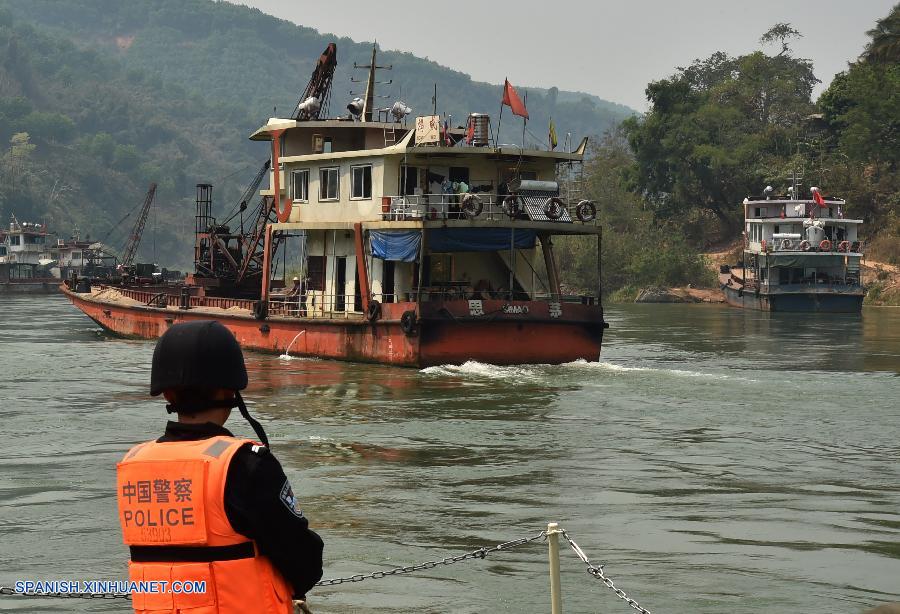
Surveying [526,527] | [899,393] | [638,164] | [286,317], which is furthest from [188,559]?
[638,164]

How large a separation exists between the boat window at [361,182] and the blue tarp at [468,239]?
286cm

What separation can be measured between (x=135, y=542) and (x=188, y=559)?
0.73 ft

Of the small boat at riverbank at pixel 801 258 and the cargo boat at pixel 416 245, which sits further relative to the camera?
the small boat at riverbank at pixel 801 258

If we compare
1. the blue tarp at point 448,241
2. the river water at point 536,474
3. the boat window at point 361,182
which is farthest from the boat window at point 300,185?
the blue tarp at point 448,241

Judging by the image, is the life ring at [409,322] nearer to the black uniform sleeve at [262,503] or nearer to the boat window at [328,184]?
the boat window at [328,184]

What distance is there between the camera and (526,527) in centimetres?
1391

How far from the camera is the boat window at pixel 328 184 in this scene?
3266cm

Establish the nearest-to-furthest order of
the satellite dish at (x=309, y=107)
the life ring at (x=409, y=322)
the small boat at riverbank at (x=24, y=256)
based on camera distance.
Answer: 1. the life ring at (x=409, y=322)
2. the satellite dish at (x=309, y=107)
3. the small boat at riverbank at (x=24, y=256)

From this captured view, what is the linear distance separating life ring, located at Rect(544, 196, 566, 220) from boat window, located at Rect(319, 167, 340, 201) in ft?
17.2

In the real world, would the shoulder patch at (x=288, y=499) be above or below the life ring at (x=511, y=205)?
below

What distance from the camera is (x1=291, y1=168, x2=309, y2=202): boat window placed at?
111ft

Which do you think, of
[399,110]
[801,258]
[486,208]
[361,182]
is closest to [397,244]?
[486,208]

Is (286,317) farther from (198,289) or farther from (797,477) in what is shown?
(797,477)

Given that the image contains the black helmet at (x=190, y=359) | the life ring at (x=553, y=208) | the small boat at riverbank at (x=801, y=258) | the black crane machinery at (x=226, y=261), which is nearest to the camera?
the black helmet at (x=190, y=359)
